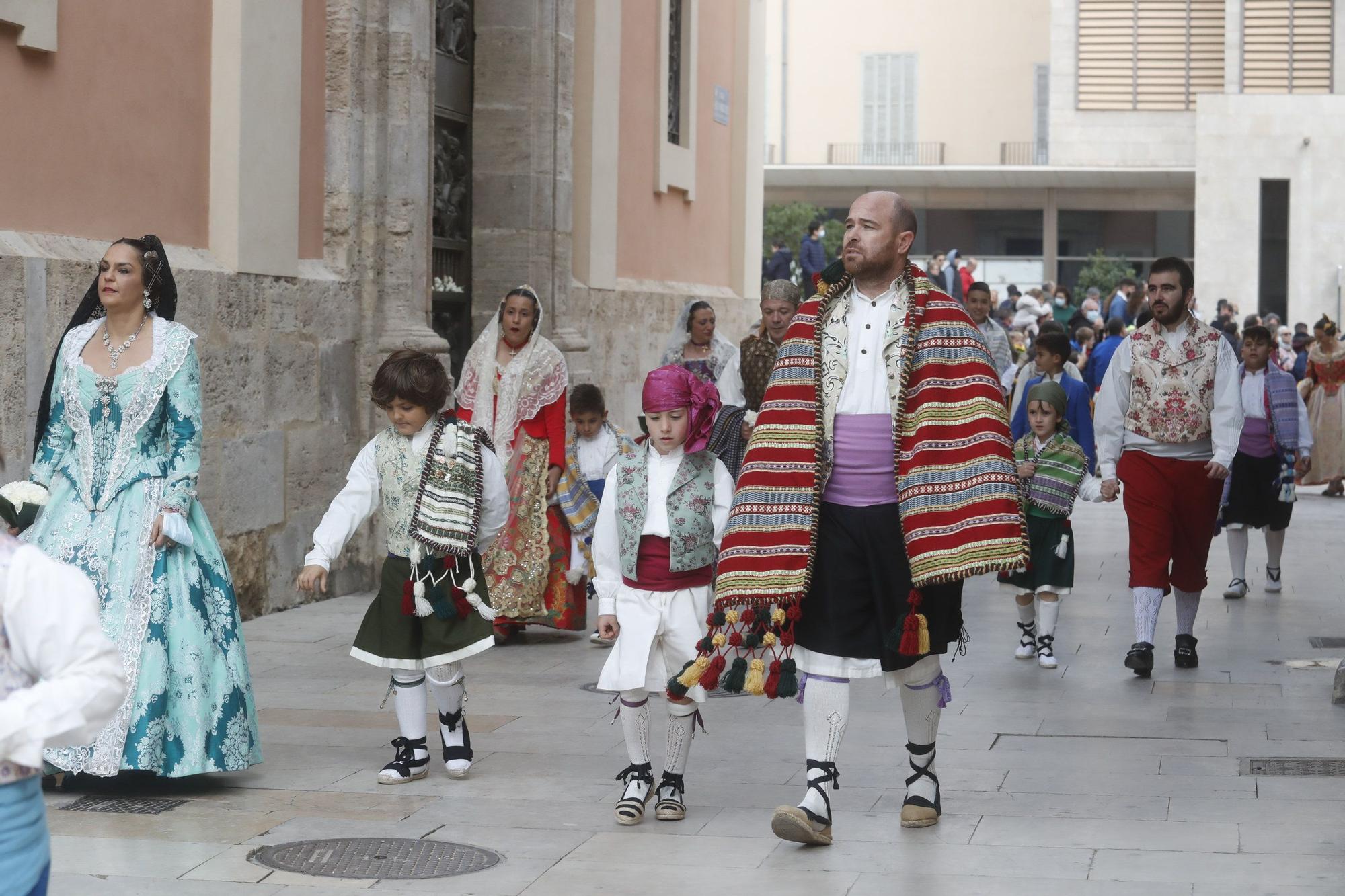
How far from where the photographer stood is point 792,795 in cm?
648

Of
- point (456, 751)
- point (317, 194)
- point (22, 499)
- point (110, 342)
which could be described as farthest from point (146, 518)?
point (317, 194)

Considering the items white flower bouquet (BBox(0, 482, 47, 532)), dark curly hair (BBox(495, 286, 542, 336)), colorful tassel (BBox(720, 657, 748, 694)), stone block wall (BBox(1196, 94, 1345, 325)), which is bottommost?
colorful tassel (BBox(720, 657, 748, 694))

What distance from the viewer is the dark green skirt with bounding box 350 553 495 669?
664 cm

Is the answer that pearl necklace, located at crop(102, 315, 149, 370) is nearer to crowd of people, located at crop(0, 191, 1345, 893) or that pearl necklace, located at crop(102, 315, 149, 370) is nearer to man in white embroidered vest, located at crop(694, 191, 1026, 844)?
crowd of people, located at crop(0, 191, 1345, 893)

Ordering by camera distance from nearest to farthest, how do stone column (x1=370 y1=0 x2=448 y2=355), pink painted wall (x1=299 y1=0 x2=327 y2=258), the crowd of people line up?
1. the crowd of people
2. pink painted wall (x1=299 y1=0 x2=327 y2=258)
3. stone column (x1=370 y1=0 x2=448 y2=355)

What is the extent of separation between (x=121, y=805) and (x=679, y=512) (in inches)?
77.8

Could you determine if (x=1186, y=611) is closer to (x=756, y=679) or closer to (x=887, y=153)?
(x=756, y=679)

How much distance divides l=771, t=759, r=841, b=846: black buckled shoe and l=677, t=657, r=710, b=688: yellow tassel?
0.41m

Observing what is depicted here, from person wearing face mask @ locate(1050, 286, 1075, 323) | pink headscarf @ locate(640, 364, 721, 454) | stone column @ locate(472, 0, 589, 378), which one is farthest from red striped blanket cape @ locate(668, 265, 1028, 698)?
person wearing face mask @ locate(1050, 286, 1075, 323)

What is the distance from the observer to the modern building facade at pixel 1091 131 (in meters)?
40.7

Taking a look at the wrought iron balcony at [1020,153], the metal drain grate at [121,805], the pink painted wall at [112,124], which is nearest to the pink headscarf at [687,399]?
the metal drain grate at [121,805]

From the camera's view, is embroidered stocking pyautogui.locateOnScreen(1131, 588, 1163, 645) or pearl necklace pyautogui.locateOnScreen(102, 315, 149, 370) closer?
pearl necklace pyautogui.locateOnScreen(102, 315, 149, 370)

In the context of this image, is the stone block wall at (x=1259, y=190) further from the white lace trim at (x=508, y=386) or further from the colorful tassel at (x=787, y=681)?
the colorful tassel at (x=787, y=681)

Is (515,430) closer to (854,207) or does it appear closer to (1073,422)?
(1073,422)
